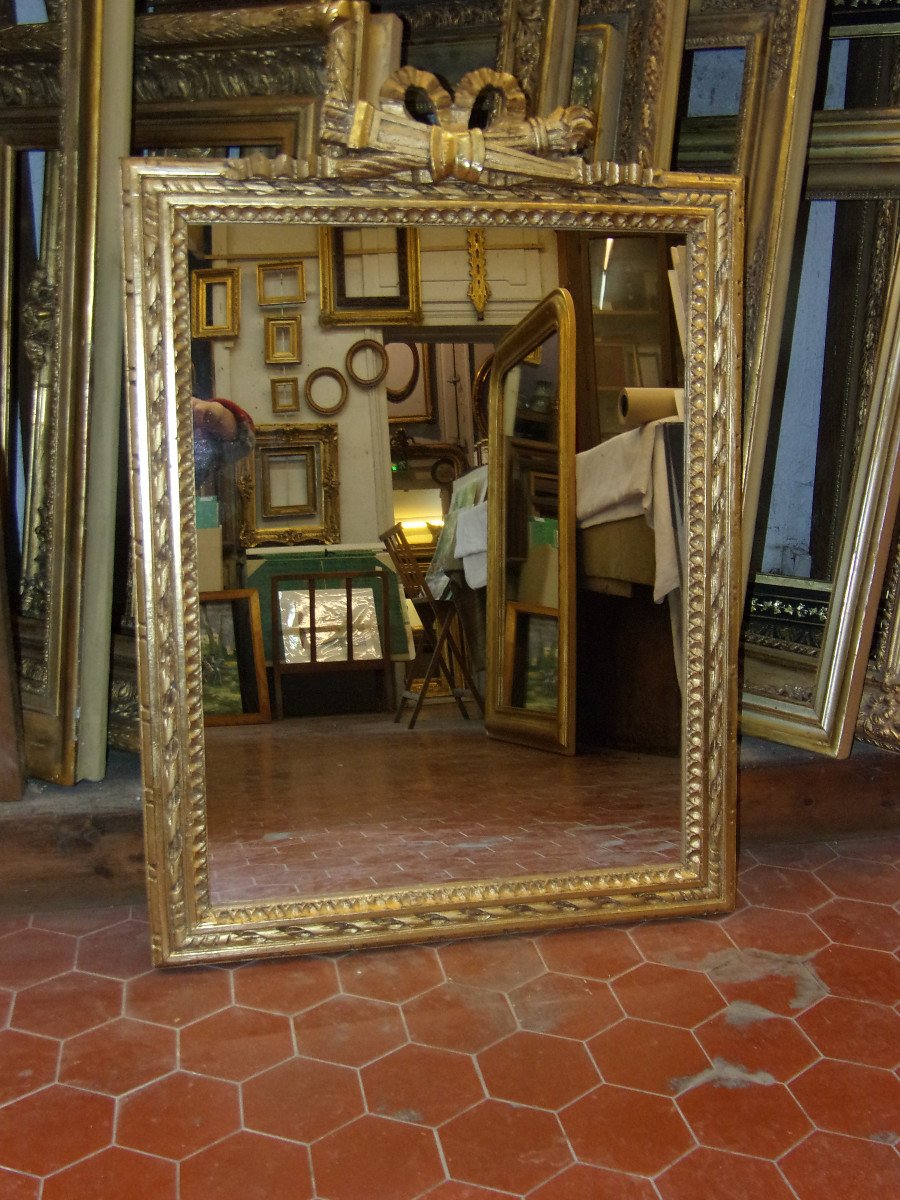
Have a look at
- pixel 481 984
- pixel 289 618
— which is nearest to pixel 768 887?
pixel 481 984

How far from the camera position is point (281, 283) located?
7.30 ft

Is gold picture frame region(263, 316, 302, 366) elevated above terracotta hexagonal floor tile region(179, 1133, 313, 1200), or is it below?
above

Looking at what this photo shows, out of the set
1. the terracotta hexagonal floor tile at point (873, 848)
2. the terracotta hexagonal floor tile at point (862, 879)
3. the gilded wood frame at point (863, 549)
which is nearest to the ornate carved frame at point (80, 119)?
the gilded wood frame at point (863, 549)

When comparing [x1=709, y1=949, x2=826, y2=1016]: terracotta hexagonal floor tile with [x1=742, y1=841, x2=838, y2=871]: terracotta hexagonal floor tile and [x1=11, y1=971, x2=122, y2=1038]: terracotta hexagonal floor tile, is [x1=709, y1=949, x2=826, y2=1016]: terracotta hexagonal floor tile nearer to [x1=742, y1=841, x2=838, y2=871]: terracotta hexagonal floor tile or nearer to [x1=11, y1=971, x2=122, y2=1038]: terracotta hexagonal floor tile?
[x1=742, y1=841, x2=838, y2=871]: terracotta hexagonal floor tile

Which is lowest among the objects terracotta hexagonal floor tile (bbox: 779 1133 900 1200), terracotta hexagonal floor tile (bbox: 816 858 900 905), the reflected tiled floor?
terracotta hexagonal floor tile (bbox: 816 858 900 905)

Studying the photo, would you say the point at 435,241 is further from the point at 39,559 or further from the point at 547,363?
the point at 39,559

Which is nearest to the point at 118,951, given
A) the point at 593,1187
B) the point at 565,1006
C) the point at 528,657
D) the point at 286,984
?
the point at 286,984

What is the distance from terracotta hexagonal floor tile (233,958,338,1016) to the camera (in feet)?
6.91

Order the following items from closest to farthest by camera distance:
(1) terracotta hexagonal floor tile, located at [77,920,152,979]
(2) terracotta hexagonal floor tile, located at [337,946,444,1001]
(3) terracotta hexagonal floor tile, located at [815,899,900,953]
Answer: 1. (2) terracotta hexagonal floor tile, located at [337,946,444,1001]
2. (1) terracotta hexagonal floor tile, located at [77,920,152,979]
3. (3) terracotta hexagonal floor tile, located at [815,899,900,953]

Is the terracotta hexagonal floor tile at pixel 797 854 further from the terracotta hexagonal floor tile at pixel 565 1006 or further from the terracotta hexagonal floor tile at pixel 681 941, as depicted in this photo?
the terracotta hexagonal floor tile at pixel 565 1006

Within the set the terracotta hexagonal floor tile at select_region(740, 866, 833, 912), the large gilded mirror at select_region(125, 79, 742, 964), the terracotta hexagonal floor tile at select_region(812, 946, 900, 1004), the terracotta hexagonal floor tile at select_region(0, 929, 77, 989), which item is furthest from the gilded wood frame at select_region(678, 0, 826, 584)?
the terracotta hexagonal floor tile at select_region(0, 929, 77, 989)

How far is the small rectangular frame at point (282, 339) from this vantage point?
2.25 m

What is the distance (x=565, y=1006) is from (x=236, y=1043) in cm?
60

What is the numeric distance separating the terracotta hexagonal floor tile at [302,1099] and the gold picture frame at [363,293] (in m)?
1.40
